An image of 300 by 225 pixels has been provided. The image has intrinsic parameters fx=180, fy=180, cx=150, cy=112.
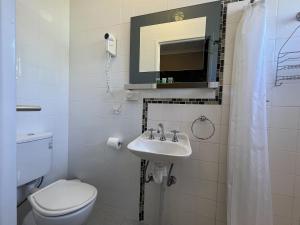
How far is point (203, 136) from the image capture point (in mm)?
1335

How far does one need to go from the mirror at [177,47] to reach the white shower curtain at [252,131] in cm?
20

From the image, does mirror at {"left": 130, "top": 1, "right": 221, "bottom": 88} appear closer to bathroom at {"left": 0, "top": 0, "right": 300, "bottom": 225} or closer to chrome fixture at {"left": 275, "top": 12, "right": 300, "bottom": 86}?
bathroom at {"left": 0, "top": 0, "right": 300, "bottom": 225}

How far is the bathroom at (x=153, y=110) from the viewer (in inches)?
44.1

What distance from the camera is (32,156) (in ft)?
4.43

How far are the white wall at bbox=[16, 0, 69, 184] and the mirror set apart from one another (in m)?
0.72

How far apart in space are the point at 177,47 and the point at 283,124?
896 mm

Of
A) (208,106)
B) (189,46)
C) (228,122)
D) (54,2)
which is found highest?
(54,2)

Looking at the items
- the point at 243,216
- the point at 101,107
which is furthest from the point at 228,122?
the point at 101,107

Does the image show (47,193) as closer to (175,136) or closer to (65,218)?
(65,218)

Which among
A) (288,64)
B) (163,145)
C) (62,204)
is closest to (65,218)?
(62,204)

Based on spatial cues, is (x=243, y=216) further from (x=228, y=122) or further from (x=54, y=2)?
(x=54, y=2)

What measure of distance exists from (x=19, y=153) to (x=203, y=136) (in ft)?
4.33

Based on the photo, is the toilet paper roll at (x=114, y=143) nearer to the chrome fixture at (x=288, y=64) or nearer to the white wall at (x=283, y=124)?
the white wall at (x=283, y=124)

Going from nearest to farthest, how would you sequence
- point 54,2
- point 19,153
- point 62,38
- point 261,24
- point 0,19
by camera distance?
point 0,19, point 261,24, point 19,153, point 54,2, point 62,38
